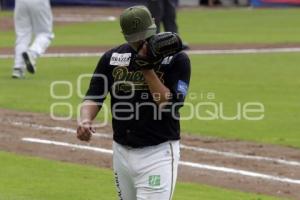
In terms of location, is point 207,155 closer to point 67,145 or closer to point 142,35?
point 67,145

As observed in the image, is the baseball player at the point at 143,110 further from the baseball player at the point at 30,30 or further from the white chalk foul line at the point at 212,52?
the white chalk foul line at the point at 212,52

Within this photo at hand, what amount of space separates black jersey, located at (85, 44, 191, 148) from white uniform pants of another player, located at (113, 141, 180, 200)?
6 centimetres

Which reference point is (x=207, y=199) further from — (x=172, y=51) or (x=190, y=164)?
(x=172, y=51)

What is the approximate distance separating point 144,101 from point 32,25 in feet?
38.2

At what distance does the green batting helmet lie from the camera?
6477 millimetres

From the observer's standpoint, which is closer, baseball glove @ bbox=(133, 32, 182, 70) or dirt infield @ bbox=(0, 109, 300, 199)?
baseball glove @ bbox=(133, 32, 182, 70)

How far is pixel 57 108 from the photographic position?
14.8m

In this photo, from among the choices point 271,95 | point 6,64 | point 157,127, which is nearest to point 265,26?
point 6,64

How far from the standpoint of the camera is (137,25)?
648cm

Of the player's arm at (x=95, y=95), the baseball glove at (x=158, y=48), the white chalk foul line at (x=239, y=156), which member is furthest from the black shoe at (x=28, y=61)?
the baseball glove at (x=158, y=48)

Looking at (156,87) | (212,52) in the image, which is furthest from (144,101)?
(212,52)

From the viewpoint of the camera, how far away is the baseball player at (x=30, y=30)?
17781 mm

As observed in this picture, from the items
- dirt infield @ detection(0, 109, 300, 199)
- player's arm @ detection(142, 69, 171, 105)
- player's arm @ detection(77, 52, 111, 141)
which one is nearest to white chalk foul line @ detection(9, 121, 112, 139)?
dirt infield @ detection(0, 109, 300, 199)

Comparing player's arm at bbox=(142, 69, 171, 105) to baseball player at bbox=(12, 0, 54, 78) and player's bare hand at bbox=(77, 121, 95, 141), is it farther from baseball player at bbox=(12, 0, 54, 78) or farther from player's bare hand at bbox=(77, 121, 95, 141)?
baseball player at bbox=(12, 0, 54, 78)
